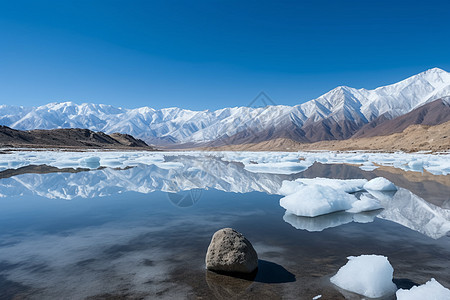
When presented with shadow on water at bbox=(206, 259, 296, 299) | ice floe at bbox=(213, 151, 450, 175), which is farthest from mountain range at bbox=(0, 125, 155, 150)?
shadow on water at bbox=(206, 259, 296, 299)

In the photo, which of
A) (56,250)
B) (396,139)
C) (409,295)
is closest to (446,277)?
(409,295)

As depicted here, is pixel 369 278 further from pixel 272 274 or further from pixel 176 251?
pixel 176 251

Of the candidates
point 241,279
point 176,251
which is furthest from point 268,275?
point 176,251

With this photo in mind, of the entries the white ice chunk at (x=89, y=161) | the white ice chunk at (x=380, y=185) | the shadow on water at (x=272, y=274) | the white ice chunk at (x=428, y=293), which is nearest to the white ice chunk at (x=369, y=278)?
the white ice chunk at (x=428, y=293)

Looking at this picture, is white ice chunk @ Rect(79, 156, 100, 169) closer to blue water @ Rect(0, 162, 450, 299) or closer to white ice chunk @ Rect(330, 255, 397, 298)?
blue water @ Rect(0, 162, 450, 299)

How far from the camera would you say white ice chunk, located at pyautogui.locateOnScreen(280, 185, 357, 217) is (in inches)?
341

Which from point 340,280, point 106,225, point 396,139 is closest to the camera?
A: point 340,280

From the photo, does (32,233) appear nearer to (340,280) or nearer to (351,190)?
(340,280)

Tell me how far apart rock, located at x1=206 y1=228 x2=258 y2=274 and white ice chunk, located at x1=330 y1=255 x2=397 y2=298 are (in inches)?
54.9

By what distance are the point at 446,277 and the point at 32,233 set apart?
9.34 m

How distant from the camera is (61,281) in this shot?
4.66 meters

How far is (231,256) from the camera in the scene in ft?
16.0

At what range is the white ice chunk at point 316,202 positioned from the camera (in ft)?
28.4

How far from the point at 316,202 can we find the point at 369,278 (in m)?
4.54
